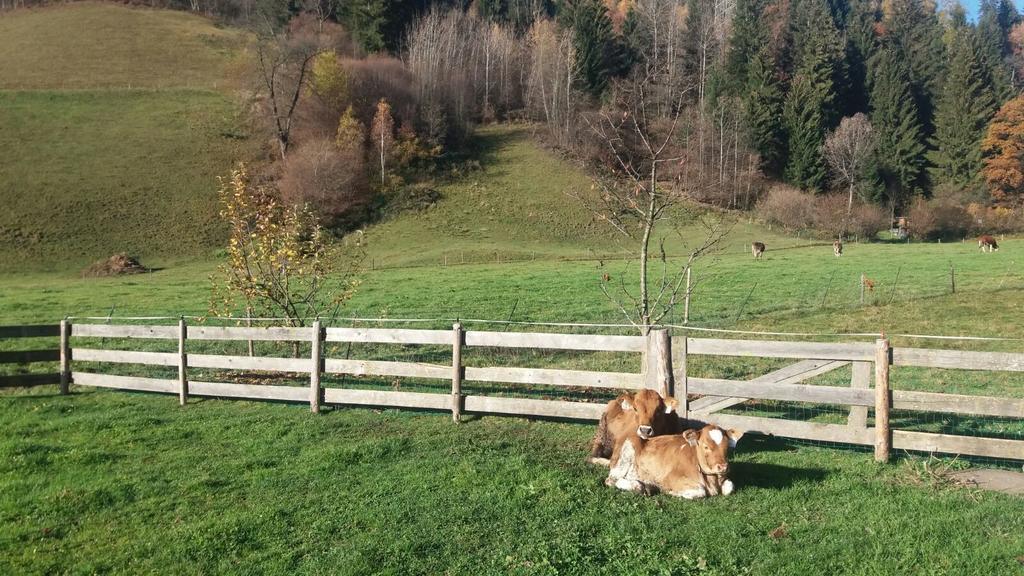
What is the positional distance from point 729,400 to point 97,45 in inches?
3484

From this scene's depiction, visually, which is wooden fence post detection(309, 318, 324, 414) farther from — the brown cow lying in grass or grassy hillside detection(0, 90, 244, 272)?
grassy hillside detection(0, 90, 244, 272)

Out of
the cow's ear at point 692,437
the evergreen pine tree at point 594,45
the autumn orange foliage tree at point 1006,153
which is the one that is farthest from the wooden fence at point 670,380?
the evergreen pine tree at point 594,45

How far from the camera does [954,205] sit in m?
59.9

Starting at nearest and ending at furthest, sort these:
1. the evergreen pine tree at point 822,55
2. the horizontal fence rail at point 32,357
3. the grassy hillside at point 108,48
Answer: the horizontal fence rail at point 32,357 → the grassy hillside at point 108,48 → the evergreen pine tree at point 822,55

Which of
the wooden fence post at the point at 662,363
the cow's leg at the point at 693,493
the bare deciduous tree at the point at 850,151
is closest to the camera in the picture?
the cow's leg at the point at 693,493

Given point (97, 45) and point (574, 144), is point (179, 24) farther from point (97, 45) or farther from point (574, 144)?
point (574, 144)

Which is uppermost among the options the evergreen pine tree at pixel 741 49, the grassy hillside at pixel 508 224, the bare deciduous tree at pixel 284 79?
the evergreen pine tree at pixel 741 49

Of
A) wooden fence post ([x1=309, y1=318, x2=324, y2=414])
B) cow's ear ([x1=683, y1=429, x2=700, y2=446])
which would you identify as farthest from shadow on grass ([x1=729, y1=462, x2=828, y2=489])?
wooden fence post ([x1=309, y1=318, x2=324, y2=414])

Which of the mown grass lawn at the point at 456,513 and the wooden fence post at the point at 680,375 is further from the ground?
the wooden fence post at the point at 680,375

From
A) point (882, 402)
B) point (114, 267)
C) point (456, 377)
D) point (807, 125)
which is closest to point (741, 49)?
point (807, 125)

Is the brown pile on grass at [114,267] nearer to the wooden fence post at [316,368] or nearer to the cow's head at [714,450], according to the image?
the wooden fence post at [316,368]

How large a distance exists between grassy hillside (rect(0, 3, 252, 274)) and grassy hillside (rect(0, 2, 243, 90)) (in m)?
0.15

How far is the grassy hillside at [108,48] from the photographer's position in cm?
6731

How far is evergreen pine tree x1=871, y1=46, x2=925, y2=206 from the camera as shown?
69375 millimetres
